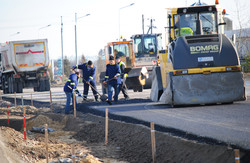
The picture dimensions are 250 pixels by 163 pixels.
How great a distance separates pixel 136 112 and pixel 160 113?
1.04 meters

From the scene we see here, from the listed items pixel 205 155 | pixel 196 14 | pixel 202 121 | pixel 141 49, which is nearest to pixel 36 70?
pixel 141 49

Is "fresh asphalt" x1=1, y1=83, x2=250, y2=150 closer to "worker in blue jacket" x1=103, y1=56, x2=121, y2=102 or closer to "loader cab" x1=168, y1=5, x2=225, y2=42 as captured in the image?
"worker in blue jacket" x1=103, y1=56, x2=121, y2=102

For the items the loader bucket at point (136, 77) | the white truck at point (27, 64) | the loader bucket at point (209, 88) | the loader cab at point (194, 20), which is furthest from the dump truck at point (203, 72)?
the white truck at point (27, 64)

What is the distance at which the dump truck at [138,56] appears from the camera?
2347 centimetres

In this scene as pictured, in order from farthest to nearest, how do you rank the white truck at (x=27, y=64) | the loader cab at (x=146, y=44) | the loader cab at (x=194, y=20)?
the white truck at (x=27, y=64) → the loader cab at (x=146, y=44) → the loader cab at (x=194, y=20)

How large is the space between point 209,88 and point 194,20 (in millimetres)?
2926

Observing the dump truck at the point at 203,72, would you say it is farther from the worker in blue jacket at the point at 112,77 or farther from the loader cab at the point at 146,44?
the loader cab at the point at 146,44

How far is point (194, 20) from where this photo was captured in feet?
50.5

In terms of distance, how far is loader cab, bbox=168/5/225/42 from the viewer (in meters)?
15.3

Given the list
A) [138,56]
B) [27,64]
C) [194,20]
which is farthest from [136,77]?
[27,64]

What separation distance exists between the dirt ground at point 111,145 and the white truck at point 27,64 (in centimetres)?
1501

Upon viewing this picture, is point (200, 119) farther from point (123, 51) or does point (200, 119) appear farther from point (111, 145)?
point (123, 51)

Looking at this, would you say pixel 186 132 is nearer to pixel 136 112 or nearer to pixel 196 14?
pixel 136 112

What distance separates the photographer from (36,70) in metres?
30.6
